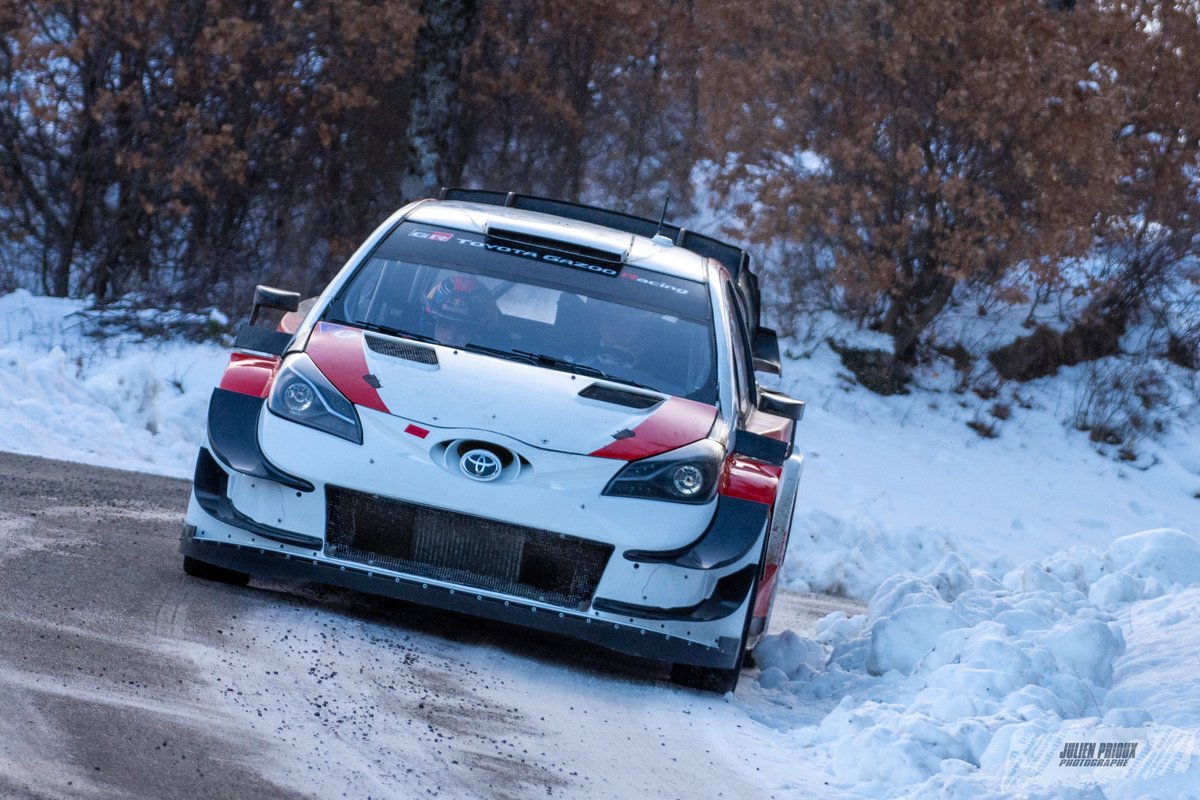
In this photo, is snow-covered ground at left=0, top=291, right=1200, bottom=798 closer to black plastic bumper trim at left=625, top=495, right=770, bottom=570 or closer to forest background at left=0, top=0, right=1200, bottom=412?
black plastic bumper trim at left=625, top=495, right=770, bottom=570

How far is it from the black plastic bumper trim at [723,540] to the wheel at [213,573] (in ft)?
5.46

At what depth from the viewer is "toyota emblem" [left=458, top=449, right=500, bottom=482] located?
591 cm

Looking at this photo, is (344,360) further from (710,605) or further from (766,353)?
(766,353)

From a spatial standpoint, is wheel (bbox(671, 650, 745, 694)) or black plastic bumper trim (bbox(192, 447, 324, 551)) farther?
Answer: wheel (bbox(671, 650, 745, 694))

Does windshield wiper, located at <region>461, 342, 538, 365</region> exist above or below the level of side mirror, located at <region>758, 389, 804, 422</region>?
above

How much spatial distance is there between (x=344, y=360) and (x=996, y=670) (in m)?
2.73

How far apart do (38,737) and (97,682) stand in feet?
2.10

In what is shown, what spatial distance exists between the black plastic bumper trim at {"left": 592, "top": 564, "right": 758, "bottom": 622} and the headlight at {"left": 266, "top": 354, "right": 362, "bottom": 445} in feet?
3.69

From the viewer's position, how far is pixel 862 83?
1920 centimetres

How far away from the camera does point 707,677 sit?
6.36 m

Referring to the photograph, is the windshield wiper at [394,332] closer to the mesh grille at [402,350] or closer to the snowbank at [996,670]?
the mesh grille at [402,350]

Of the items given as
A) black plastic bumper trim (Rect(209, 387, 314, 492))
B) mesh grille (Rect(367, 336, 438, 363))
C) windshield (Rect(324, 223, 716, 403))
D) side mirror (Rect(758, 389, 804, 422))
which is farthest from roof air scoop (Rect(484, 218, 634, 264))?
black plastic bumper trim (Rect(209, 387, 314, 492))

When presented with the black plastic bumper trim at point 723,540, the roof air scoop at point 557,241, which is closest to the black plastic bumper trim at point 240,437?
the black plastic bumper trim at point 723,540
